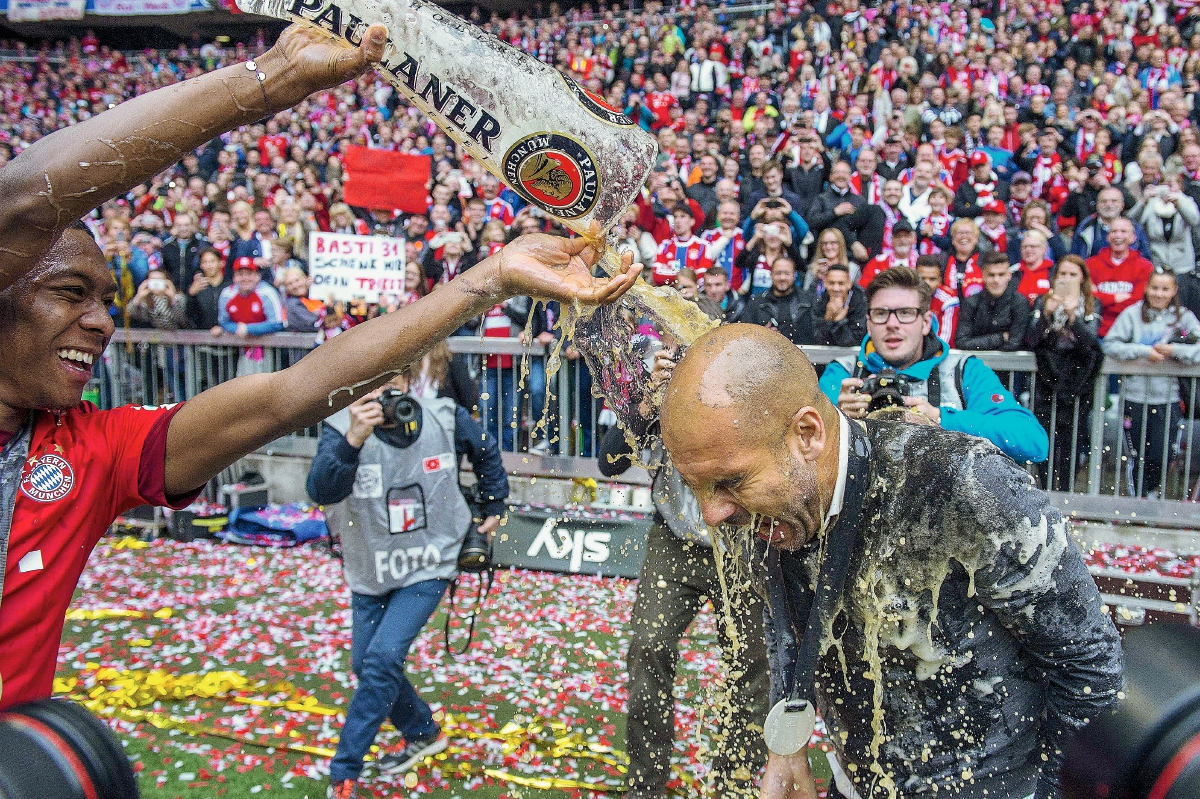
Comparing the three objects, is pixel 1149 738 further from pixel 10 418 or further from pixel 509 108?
pixel 10 418

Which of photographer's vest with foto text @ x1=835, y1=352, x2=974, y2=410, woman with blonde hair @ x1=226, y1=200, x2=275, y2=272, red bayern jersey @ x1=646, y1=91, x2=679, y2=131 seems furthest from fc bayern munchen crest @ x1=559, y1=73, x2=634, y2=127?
red bayern jersey @ x1=646, y1=91, x2=679, y2=131

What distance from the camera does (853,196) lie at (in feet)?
32.6

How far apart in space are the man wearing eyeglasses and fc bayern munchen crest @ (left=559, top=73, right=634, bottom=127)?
1.82m

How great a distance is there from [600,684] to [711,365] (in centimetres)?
385

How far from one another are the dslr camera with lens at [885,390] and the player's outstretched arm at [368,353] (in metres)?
1.96

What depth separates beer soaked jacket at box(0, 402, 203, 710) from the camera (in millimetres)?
1936

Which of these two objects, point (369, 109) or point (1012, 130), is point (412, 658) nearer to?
point (1012, 130)

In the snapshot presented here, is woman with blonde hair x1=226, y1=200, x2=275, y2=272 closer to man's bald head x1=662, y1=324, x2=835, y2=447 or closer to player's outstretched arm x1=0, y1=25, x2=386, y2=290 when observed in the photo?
player's outstretched arm x1=0, y1=25, x2=386, y2=290

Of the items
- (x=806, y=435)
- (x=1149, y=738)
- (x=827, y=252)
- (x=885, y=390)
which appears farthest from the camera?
(x=827, y=252)

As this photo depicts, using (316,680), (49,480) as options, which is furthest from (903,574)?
(316,680)

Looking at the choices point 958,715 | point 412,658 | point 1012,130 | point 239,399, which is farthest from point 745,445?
point 1012,130

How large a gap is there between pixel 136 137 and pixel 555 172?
102 cm

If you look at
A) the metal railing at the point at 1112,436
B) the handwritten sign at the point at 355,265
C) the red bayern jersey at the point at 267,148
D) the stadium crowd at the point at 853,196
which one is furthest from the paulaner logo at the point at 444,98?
the red bayern jersey at the point at 267,148

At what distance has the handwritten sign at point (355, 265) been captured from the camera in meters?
9.02
